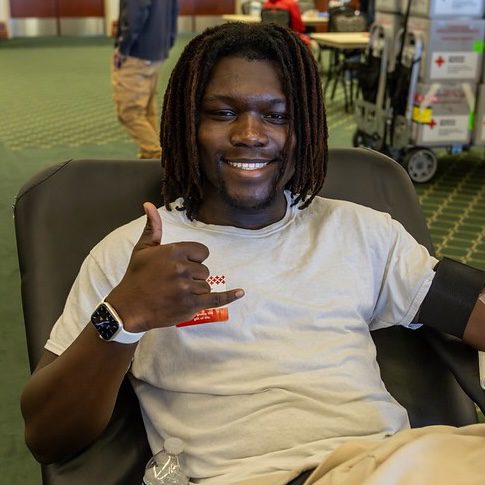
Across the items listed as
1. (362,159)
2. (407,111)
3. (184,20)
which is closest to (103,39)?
(184,20)

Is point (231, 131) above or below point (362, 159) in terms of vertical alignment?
above

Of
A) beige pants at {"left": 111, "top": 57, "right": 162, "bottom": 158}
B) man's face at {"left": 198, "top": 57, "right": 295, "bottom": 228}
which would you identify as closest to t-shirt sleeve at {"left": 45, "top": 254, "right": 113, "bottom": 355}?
man's face at {"left": 198, "top": 57, "right": 295, "bottom": 228}

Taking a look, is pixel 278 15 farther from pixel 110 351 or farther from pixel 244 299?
pixel 110 351

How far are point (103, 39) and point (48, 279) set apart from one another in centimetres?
1213

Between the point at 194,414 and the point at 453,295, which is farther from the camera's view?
the point at 453,295

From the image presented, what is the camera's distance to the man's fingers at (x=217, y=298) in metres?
1.11

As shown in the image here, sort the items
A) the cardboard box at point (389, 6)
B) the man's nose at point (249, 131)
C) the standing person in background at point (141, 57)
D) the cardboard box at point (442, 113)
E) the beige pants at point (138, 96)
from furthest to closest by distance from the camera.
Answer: the cardboard box at point (389, 6)
the cardboard box at point (442, 113)
the beige pants at point (138, 96)
the standing person in background at point (141, 57)
the man's nose at point (249, 131)

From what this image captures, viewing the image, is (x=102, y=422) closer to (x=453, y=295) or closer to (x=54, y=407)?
(x=54, y=407)

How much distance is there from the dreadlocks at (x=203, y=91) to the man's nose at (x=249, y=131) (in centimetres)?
6

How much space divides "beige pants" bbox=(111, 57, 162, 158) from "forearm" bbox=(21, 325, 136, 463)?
3.57m

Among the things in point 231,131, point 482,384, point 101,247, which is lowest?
point 482,384

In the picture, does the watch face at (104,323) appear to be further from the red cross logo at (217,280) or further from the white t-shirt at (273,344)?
the red cross logo at (217,280)

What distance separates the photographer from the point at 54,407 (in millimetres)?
1221

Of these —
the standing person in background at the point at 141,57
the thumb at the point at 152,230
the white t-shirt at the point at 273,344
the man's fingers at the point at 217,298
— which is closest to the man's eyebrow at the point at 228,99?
the white t-shirt at the point at 273,344
